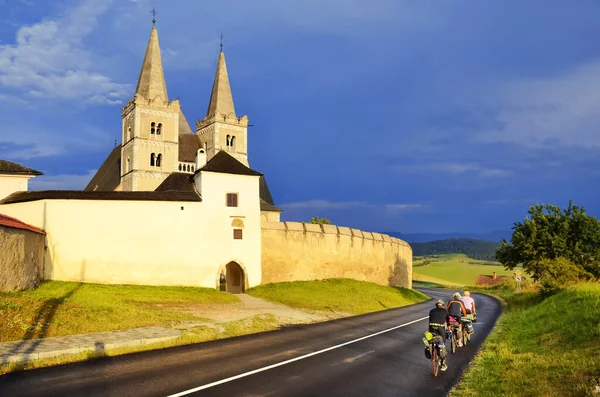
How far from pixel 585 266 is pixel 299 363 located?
1101 inches

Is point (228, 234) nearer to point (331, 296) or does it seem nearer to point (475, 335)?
point (331, 296)

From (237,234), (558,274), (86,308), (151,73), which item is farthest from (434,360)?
(151,73)

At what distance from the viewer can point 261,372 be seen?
37.6ft

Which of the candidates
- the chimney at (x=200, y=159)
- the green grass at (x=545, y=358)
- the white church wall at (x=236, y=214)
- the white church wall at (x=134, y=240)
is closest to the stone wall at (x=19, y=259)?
the white church wall at (x=134, y=240)

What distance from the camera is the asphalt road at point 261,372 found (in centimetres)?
977

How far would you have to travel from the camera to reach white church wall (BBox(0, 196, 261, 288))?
92.1ft

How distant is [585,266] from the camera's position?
108ft

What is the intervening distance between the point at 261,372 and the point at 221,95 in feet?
248

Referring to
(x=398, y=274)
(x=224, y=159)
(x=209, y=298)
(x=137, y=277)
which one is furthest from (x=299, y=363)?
(x=398, y=274)

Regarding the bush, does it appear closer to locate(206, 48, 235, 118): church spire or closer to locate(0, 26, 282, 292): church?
locate(0, 26, 282, 292): church

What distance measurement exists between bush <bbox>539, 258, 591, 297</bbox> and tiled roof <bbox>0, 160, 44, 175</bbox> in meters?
33.4

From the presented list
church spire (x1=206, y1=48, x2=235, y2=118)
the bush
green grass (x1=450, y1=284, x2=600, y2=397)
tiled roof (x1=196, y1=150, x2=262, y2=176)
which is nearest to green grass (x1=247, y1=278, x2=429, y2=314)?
tiled roof (x1=196, y1=150, x2=262, y2=176)

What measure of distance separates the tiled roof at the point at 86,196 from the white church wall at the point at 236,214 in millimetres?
1384

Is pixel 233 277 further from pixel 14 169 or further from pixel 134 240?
pixel 14 169
